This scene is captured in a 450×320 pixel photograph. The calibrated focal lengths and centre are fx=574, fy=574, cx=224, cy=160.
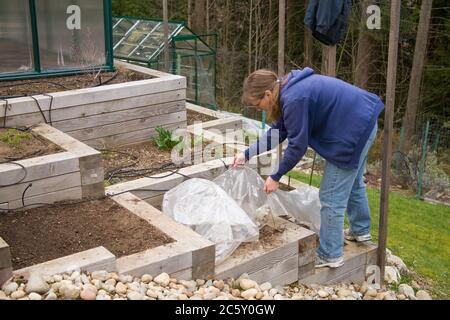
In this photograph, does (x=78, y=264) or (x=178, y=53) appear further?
(x=178, y=53)

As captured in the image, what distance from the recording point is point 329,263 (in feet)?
13.9

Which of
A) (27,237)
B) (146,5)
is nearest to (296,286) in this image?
(27,237)

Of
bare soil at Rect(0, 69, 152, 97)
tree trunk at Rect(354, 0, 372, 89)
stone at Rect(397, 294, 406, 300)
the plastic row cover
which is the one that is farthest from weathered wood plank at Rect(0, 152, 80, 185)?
tree trunk at Rect(354, 0, 372, 89)

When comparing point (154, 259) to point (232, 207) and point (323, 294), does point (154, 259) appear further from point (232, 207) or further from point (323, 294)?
point (323, 294)

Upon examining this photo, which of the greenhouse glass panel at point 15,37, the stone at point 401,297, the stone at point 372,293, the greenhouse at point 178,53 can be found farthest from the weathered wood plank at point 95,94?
the greenhouse at point 178,53

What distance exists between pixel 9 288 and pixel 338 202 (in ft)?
7.07

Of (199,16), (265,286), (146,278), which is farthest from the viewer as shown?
(199,16)

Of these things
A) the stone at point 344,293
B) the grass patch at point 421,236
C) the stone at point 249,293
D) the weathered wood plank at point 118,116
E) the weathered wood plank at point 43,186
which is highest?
the weathered wood plank at point 118,116

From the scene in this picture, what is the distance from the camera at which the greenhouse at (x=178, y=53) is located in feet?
35.5

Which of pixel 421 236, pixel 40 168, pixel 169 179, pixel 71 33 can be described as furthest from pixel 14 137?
pixel 421 236

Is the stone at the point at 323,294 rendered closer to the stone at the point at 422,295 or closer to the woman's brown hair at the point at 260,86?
the stone at the point at 422,295

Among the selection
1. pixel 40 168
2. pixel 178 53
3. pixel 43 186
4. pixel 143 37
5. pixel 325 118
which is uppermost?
pixel 143 37

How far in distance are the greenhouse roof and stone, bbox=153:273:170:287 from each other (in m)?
7.46

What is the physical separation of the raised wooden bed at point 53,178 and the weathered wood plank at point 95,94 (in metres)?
0.97
